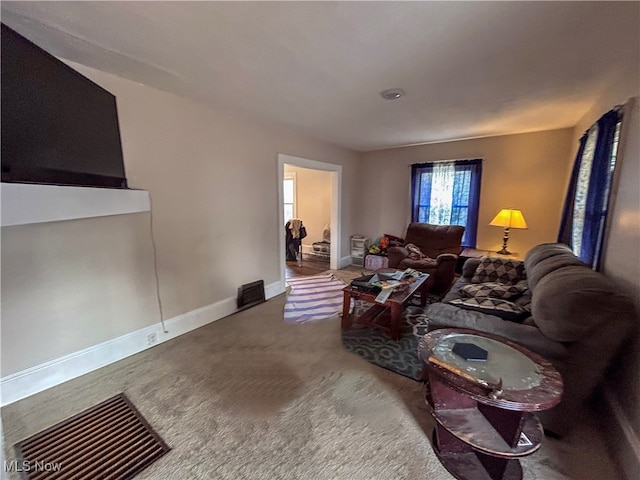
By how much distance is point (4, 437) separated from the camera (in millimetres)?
1526

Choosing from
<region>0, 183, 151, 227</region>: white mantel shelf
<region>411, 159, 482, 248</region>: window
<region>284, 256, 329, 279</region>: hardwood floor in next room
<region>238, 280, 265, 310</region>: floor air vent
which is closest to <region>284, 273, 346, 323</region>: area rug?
<region>284, 256, 329, 279</region>: hardwood floor in next room

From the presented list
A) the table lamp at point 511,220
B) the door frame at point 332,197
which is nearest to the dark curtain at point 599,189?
the table lamp at point 511,220

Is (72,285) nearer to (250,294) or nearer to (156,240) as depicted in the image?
(156,240)

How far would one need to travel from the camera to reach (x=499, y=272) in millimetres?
2803

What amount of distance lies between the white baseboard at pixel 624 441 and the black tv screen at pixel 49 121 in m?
3.27

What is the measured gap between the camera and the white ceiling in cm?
132

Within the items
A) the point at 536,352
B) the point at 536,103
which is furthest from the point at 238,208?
the point at 536,103

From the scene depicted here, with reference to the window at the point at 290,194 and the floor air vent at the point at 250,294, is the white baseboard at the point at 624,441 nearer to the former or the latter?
the floor air vent at the point at 250,294

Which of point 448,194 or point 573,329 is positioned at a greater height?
point 448,194

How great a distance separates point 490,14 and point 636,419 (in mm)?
2125

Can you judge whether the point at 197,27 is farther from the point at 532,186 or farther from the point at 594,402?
the point at 532,186

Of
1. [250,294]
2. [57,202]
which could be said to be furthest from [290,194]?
[57,202]

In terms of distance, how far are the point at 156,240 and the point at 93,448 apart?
5.00 ft

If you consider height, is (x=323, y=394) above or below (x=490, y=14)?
below
